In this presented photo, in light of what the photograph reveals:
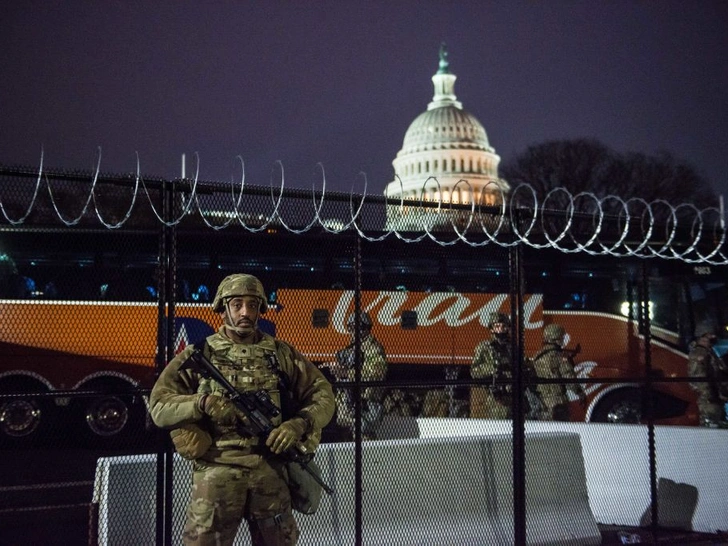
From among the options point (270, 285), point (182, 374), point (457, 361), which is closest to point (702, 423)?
point (457, 361)

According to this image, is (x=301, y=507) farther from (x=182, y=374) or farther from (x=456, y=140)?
(x=456, y=140)

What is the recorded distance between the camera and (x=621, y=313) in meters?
15.1

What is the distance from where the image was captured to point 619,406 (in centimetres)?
1455

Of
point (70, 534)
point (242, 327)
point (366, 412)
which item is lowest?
point (70, 534)

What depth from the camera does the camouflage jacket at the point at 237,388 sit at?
14.4ft

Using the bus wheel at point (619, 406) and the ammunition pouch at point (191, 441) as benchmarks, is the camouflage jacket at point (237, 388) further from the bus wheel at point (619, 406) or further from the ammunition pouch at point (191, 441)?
the bus wheel at point (619, 406)

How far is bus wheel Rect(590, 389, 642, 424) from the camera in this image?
14492mm

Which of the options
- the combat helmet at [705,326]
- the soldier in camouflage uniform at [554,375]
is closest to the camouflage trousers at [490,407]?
the soldier in camouflage uniform at [554,375]

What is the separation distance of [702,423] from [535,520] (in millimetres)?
5023

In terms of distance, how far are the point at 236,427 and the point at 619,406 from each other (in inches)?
444

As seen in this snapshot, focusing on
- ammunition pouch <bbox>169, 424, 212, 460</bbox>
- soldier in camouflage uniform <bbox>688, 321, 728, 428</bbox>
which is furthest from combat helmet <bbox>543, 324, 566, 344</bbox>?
ammunition pouch <bbox>169, 424, 212, 460</bbox>

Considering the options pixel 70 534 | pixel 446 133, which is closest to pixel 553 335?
pixel 70 534

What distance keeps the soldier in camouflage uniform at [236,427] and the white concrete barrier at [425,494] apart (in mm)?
1172

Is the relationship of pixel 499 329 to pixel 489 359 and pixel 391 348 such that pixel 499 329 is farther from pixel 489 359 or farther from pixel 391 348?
pixel 391 348
